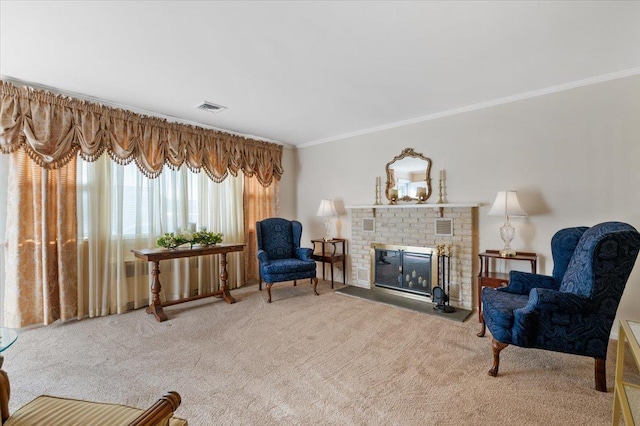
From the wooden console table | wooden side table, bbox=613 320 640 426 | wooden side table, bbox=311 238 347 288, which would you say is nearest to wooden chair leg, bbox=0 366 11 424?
the wooden console table

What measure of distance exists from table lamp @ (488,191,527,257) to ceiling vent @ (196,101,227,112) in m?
3.31

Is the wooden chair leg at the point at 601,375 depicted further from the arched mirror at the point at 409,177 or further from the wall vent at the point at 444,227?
the arched mirror at the point at 409,177

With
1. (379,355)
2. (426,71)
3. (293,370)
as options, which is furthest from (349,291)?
(426,71)

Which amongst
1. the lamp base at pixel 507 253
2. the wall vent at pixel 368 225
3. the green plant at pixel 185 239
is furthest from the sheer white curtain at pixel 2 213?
the lamp base at pixel 507 253

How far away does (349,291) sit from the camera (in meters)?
4.21

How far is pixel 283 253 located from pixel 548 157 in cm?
353

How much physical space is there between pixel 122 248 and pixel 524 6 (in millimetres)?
4342

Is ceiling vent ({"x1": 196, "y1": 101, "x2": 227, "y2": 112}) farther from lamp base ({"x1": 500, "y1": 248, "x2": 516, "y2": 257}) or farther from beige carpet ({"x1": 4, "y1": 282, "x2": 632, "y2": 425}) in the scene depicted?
lamp base ({"x1": 500, "y1": 248, "x2": 516, "y2": 257})

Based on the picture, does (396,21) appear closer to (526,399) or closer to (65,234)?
(526,399)

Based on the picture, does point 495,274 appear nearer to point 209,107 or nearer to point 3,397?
point 3,397

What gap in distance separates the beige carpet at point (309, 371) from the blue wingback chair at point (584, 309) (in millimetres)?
287

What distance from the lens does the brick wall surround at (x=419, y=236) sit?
3.46 m

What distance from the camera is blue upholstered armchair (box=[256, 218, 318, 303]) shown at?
12.7ft

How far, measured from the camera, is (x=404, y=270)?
158 inches
